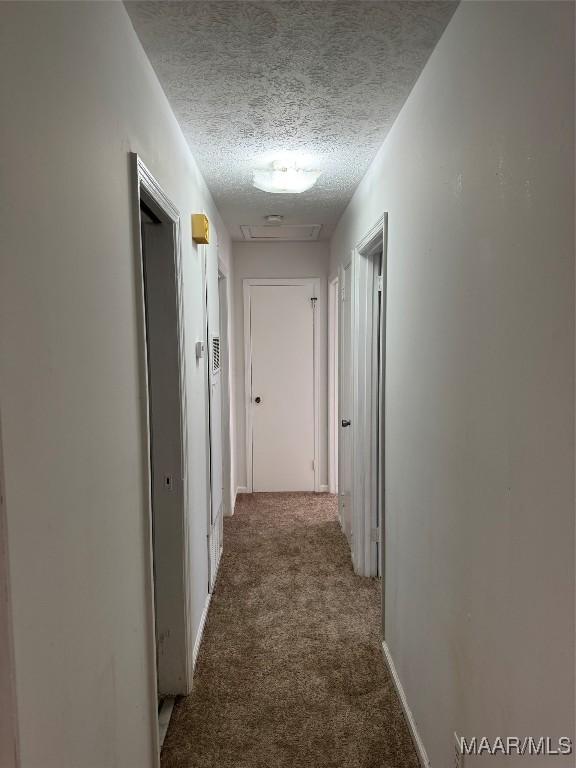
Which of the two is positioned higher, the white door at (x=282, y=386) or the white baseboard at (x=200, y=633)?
the white door at (x=282, y=386)

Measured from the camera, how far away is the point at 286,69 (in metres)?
1.68

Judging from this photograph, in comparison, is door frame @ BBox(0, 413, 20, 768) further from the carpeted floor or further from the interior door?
the interior door

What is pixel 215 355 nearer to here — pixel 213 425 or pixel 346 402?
pixel 213 425

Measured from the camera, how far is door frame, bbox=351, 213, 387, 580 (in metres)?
3.11

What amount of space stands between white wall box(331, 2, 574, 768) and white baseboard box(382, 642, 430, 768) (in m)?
0.06

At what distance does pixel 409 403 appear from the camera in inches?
77.2

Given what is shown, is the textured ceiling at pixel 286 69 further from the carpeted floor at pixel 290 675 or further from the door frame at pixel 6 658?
the carpeted floor at pixel 290 675

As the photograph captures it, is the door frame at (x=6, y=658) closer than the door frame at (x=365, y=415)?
Yes

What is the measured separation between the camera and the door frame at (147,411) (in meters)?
1.48

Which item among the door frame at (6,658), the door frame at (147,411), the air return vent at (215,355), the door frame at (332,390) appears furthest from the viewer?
the door frame at (332,390)

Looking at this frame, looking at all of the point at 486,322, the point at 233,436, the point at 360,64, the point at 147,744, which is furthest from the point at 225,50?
the point at 233,436

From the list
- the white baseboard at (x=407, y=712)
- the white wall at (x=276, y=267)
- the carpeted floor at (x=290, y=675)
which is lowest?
the carpeted floor at (x=290, y=675)

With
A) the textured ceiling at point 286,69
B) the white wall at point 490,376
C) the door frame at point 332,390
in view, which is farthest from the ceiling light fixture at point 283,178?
the door frame at point 332,390

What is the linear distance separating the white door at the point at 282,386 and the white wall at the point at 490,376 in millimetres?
2934
